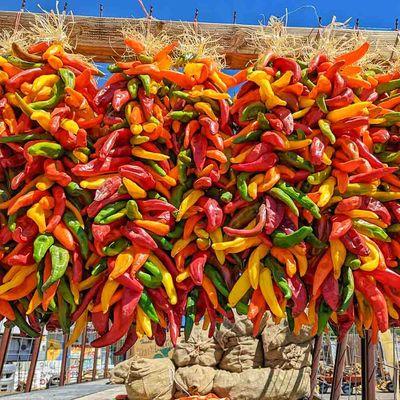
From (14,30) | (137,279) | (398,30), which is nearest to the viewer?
(137,279)

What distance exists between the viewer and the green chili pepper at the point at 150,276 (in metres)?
1.20

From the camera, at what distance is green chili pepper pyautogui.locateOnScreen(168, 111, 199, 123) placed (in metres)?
1.29

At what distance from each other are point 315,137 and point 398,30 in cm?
71

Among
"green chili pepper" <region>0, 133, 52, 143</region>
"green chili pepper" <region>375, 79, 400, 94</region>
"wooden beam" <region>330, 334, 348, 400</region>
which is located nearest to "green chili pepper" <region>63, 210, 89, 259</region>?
"green chili pepper" <region>0, 133, 52, 143</region>

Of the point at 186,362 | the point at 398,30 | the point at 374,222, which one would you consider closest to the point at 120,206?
the point at 374,222

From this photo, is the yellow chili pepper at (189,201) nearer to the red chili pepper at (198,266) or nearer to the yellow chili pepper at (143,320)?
Answer: the red chili pepper at (198,266)

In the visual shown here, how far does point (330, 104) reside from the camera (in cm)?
128

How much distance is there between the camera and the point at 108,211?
121 centimetres

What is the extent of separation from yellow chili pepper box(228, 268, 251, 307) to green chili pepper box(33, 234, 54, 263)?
1.57 feet

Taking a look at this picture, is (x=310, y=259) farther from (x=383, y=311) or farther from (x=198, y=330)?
(x=198, y=330)

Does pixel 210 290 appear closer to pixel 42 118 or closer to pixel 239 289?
pixel 239 289

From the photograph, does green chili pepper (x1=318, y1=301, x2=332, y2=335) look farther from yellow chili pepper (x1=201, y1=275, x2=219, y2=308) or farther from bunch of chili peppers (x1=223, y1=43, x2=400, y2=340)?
yellow chili pepper (x1=201, y1=275, x2=219, y2=308)

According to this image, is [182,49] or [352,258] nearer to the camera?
[352,258]

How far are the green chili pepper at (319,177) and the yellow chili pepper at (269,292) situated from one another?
259 millimetres
